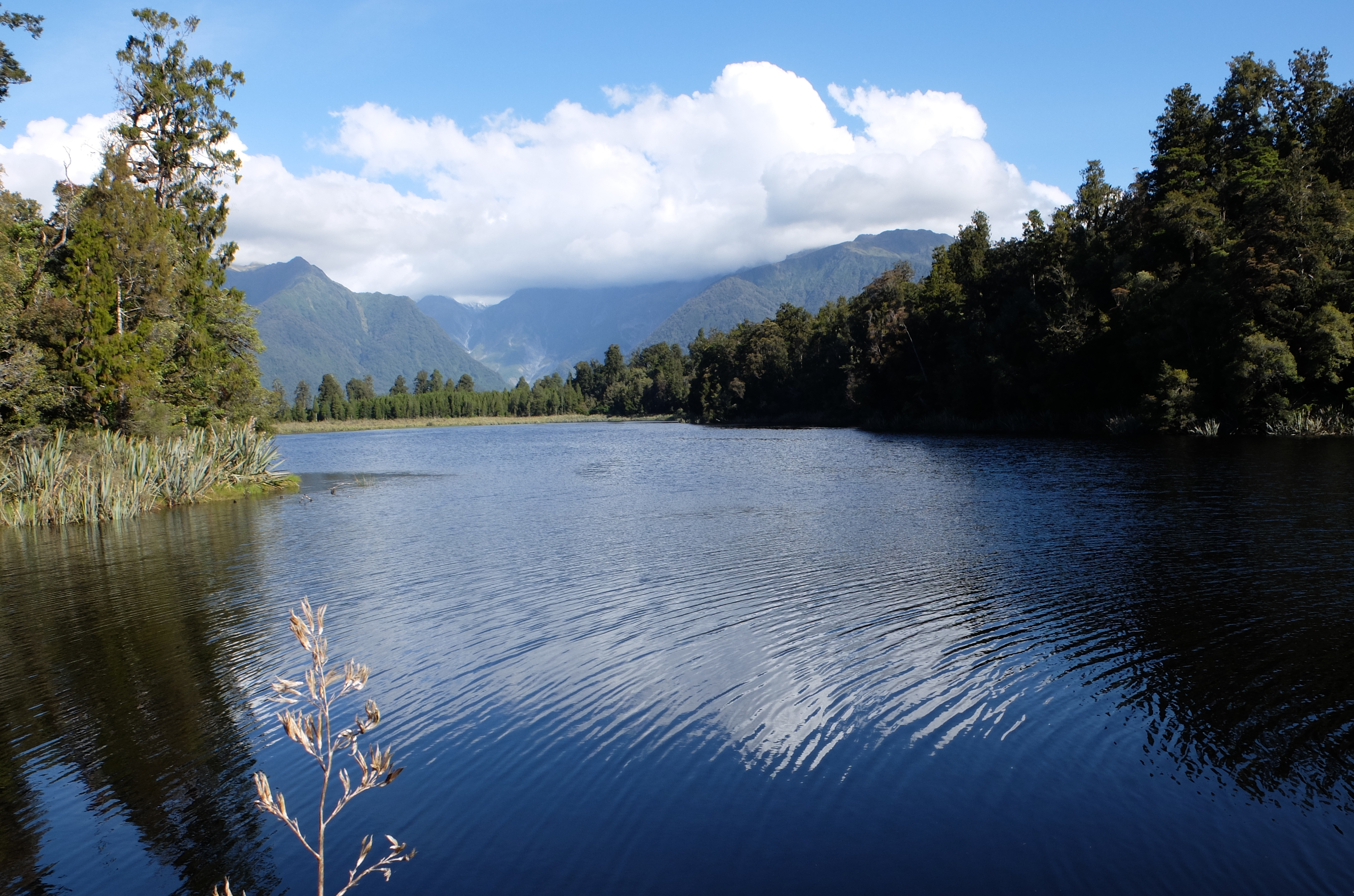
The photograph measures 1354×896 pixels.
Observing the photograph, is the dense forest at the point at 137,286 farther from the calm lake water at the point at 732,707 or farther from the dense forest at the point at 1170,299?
the dense forest at the point at 1170,299

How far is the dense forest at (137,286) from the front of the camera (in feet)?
84.6

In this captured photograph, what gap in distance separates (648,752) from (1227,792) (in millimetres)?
4785

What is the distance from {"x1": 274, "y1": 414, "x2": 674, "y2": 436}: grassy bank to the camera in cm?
Result: 14325

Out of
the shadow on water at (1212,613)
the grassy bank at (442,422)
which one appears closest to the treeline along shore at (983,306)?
the shadow on water at (1212,613)

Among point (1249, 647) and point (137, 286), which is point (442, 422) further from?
point (1249, 647)

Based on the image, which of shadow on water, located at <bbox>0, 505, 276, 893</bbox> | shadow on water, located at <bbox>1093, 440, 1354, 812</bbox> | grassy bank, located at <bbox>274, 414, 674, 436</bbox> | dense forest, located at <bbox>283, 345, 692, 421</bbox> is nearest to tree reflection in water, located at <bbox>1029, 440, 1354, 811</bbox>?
shadow on water, located at <bbox>1093, 440, 1354, 812</bbox>

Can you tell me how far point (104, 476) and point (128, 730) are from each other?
2128 centimetres

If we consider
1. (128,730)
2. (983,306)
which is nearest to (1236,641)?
(128,730)

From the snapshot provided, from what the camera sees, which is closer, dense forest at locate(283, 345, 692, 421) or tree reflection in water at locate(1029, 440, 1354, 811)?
tree reflection in water at locate(1029, 440, 1354, 811)

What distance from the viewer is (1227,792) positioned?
6.38 meters

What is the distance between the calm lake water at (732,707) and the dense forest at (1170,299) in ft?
98.7

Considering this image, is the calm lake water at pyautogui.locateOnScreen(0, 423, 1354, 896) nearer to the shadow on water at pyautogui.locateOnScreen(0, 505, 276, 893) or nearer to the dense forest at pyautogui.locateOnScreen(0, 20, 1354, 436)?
the shadow on water at pyautogui.locateOnScreen(0, 505, 276, 893)

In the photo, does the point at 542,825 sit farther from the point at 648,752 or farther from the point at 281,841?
the point at 281,841

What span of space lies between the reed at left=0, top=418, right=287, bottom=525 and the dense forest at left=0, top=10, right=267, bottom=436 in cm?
125
